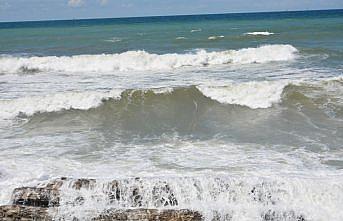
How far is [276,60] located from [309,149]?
13221 mm

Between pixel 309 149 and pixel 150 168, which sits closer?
pixel 150 168

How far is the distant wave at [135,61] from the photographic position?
2200 cm

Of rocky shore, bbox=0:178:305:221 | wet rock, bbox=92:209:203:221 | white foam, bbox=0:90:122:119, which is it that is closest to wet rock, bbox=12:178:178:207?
rocky shore, bbox=0:178:305:221

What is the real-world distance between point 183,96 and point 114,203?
810 cm

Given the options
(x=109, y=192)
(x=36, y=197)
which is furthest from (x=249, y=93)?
(x=36, y=197)

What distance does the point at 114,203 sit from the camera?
23.2 ft

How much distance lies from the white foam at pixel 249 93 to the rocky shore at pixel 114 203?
7360mm

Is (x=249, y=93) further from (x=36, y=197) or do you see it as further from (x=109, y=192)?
(x=36, y=197)

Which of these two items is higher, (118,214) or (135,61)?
(135,61)

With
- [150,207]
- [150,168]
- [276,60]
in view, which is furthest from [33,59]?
[150,207]

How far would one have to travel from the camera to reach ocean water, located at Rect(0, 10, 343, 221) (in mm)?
7223

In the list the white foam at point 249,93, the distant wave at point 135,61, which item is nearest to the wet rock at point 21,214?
the white foam at point 249,93

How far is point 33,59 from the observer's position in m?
23.5

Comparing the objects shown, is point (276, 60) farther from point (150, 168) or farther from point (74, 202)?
point (74, 202)
